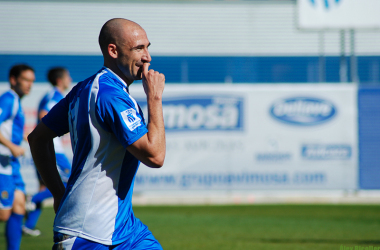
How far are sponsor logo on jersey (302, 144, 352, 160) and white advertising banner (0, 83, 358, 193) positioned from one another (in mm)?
25

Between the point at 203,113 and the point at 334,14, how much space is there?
18.0ft

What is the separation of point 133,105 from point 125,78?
0.24 m

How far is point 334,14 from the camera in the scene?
47.5 feet

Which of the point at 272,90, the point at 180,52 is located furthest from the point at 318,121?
the point at 180,52

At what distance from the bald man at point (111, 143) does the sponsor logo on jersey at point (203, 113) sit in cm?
973

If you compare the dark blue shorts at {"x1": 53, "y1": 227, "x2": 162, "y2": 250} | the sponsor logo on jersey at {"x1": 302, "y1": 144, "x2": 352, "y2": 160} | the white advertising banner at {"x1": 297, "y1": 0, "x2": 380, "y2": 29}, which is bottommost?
the dark blue shorts at {"x1": 53, "y1": 227, "x2": 162, "y2": 250}

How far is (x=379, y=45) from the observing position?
62.4 ft

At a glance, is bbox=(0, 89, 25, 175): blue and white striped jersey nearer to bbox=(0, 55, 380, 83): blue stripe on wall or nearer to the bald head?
the bald head

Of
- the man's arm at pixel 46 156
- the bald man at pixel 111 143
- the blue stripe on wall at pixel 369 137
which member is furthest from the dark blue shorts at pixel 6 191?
the blue stripe on wall at pixel 369 137

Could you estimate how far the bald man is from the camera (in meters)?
2.22

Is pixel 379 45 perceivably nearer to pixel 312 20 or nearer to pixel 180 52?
pixel 312 20

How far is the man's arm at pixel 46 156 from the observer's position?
2.71 m

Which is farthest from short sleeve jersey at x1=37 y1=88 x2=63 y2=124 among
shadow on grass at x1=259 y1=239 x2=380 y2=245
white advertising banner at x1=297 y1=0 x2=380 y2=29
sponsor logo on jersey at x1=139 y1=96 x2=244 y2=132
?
white advertising banner at x1=297 y1=0 x2=380 y2=29

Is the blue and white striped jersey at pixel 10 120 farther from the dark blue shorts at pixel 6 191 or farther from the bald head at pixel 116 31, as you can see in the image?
the bald head at pixel 116 31
